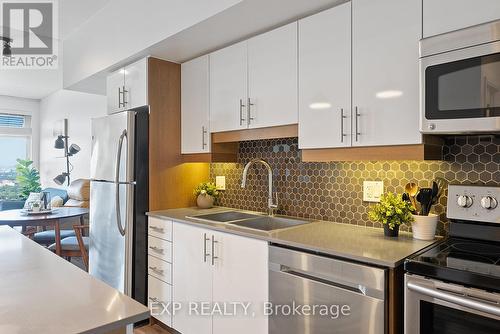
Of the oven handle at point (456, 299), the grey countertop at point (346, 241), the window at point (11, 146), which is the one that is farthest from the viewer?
the window at point (11, 146)

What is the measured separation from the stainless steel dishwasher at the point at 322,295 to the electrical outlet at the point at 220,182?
134 centimetres

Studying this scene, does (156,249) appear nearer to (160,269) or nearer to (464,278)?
(160,269)

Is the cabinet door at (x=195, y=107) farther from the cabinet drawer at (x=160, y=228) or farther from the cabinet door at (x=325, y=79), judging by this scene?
the cabinet door at (x=325, y=79)

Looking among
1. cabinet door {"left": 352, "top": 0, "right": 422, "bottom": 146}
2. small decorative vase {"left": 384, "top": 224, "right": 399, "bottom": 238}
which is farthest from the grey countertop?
cabinet door {"left": 352, "top": 0, "right": 422, "bottom": 146}

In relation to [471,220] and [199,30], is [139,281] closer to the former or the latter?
[199,30]

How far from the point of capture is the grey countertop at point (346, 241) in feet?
4.79

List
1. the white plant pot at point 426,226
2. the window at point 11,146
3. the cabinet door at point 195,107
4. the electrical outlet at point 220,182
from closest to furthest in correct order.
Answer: the white plant pot at point 426,226
the cabinet door at point 195,107
the electrical outlet at point 220,182
the window at point 11,146

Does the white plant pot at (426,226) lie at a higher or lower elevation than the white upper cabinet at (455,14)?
lower

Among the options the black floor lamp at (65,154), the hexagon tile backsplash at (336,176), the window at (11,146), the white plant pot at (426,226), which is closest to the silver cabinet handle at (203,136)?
the hexagon tile backsplash at (336,176)

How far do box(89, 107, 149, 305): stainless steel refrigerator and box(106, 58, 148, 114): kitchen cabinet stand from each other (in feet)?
0.37

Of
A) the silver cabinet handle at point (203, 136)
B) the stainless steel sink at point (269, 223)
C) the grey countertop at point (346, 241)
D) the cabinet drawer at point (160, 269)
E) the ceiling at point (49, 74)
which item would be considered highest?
the ceiling at point (49, 74)

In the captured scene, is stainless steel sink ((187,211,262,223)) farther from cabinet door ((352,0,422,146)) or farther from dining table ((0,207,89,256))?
dining table ((0,207,89,256))

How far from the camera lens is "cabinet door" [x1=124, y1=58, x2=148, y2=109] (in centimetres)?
284

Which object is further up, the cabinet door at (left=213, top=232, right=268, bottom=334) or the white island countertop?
the white island countertop
